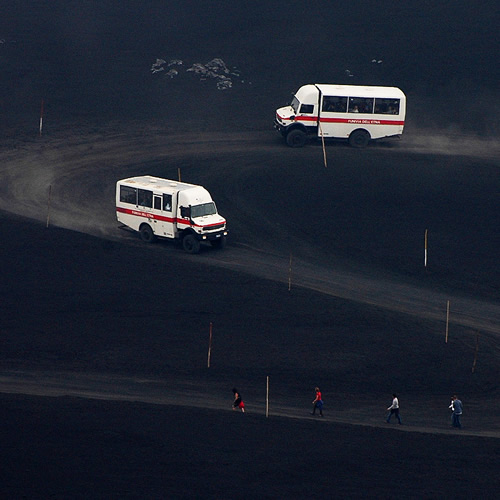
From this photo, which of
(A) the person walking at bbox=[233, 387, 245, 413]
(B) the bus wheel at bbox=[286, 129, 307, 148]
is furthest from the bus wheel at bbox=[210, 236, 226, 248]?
(A) the person walking at bbox=[233, 387, 245, 413]

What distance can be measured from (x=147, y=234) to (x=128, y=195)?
6.33 feet

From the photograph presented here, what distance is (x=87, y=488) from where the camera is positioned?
25.2 metres

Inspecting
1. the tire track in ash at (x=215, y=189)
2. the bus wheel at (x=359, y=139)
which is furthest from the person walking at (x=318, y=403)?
the bus wheel at (x=359, y=139)

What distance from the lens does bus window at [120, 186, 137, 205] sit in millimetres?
43594

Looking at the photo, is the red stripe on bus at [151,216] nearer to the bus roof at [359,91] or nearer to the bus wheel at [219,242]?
the bus wheel at [219,242]

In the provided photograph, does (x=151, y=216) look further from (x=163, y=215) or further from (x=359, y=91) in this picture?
(x=359, y=91)

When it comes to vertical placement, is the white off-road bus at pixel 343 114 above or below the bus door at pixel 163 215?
above

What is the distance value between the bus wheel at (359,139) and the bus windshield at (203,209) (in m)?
13.5

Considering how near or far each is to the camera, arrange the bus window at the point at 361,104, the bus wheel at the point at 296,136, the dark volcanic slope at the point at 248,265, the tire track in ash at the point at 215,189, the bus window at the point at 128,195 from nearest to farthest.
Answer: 1. the dark volcanic slope at the point at 248,265
2. the tire track in ash at the point at 215,189
3. the bus window at the point at 128,195
4. the bus window at the point at 361,104
5. the bus wheel at the point at 296,136

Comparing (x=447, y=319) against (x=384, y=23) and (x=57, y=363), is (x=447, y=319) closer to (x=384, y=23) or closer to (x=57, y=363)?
(x=57, y=363)

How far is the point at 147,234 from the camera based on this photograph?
43312 mm

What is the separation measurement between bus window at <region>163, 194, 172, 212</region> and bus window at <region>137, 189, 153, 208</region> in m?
0.71

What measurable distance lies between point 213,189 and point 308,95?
27.7 feet

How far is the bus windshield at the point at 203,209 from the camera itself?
139 feet
